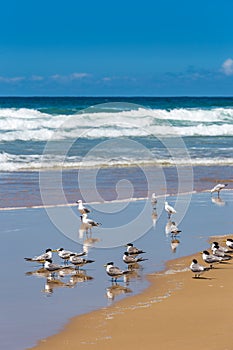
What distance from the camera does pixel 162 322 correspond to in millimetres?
7703

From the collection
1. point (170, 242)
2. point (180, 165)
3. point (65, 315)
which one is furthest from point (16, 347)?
point (180, 165)

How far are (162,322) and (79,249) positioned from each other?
13.5ft

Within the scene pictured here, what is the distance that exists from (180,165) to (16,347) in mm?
18719

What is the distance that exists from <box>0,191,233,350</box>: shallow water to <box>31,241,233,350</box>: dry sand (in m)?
0.23

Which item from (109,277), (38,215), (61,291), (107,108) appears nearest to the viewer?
(61,291)

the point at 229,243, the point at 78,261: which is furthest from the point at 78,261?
the point at 229,243

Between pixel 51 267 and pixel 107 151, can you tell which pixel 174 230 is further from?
pixel 107 151

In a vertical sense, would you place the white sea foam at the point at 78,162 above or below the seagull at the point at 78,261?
above

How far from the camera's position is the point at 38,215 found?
14711mm

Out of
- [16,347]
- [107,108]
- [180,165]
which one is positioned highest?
[107,108]

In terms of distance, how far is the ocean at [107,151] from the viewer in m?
19.7

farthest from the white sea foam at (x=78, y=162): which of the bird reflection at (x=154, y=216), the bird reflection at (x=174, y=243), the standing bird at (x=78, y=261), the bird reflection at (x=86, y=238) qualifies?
the standing bird at (x=78, y=261)

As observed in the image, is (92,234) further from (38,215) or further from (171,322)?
(171,322)

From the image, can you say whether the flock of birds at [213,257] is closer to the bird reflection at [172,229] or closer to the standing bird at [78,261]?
the bird reflection at [172,229]
